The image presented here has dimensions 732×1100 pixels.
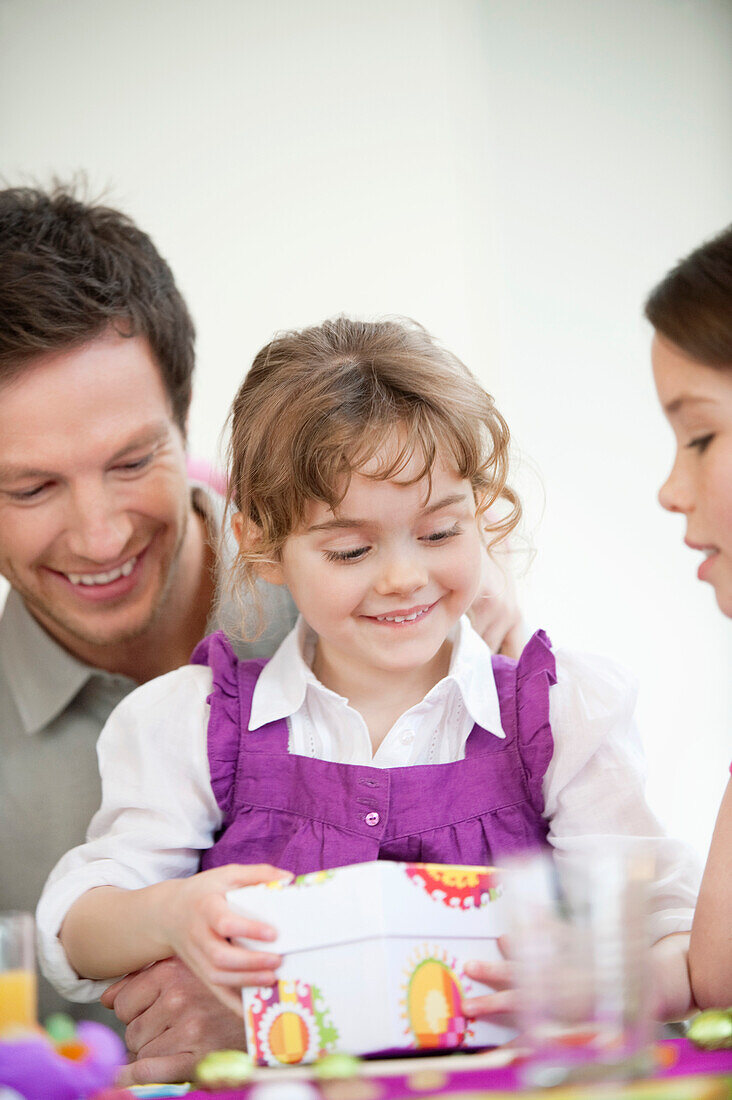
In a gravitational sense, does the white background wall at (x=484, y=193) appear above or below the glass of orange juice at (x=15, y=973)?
above

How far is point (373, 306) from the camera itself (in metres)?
3.15

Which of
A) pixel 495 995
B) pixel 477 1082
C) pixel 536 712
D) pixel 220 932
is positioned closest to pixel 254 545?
pixel 536 712

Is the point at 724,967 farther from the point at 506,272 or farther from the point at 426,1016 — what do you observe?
the point at 506,272

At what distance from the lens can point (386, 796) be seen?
120 cm

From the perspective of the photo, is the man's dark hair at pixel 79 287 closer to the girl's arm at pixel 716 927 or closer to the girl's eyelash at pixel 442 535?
the girl's eyelash at pixel 442 535

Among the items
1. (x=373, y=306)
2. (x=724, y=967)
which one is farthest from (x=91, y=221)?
(x=373, y=306)

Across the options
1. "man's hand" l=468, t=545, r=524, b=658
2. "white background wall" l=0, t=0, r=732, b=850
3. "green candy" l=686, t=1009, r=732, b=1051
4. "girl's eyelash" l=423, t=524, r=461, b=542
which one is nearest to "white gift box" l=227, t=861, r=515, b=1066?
"green candy" l=686, t=1009, r=732, b=1051

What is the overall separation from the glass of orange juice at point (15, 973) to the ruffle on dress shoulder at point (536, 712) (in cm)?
60

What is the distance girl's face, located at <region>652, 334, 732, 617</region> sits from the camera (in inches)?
35.0

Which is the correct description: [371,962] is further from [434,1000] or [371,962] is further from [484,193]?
[484,193]

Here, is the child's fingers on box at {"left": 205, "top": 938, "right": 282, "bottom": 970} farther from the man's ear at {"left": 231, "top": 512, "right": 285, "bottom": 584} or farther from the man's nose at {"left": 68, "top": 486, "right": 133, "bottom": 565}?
the man's nose at {"left": 68, "top": 486, "right": 133, "bottom": 565}

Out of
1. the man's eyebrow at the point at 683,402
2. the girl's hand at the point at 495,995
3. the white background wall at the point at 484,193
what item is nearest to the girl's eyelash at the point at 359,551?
the man's eyebrow at the point at 683,402

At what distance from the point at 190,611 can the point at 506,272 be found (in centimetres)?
160

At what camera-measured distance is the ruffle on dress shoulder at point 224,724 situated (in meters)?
1.29
